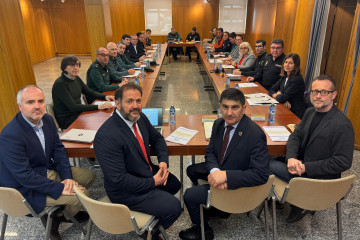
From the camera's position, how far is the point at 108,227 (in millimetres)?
1558

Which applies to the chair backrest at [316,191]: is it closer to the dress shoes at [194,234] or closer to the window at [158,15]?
the dress shoes at [194,234]

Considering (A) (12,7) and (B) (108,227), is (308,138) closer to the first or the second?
(B) (108,227)

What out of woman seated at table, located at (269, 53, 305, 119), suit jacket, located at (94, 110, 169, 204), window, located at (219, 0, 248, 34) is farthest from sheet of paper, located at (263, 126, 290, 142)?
window, located at (219, 0, 248, 34)

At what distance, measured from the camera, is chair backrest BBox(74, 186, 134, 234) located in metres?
1.41

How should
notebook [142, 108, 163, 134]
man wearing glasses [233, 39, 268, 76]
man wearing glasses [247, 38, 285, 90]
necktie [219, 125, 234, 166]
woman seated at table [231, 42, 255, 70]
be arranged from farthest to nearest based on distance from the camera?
woman seated at table [231, 42, 255, 70]
man wearing glasses [233, 39, 268, 76]
man wearing glasses [247, 38, 285, 90]
notebook [142, 108, 163, 134]
necktie [219, 125, 234, 166]

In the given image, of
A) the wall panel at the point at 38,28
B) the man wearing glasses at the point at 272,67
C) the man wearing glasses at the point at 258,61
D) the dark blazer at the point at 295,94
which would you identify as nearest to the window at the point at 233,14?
the wall panel at the point at 38,28

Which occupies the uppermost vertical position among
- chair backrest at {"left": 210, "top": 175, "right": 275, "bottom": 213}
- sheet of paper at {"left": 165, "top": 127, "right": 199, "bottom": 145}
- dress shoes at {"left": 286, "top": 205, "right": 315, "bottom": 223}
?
sheet of paper at {"left": 165, "top": 127, "right": 199, "bottom": 145}

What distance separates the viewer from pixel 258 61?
4.61m

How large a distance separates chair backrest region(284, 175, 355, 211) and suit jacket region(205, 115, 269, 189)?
0.72 feet

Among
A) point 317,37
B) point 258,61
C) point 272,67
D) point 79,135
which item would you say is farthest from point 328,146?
point 317,37

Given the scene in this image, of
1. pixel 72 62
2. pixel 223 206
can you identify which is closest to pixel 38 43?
pixel 72 62

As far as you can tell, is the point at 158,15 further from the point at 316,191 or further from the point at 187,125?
the point at 316,191

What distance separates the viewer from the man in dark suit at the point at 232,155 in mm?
1741

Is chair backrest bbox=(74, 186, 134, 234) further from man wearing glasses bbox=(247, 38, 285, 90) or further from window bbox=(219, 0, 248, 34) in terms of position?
window bbox=(219, 0, 248, 34)
